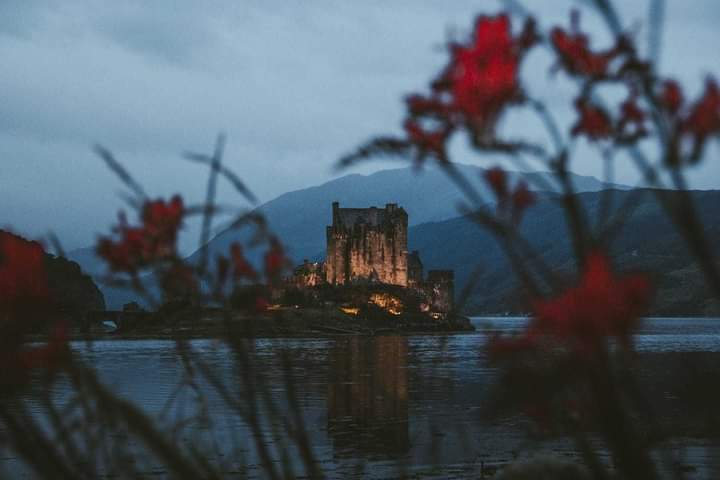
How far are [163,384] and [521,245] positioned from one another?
30.2 metres

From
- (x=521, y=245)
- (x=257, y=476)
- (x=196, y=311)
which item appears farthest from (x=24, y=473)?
(x=521, y=245)

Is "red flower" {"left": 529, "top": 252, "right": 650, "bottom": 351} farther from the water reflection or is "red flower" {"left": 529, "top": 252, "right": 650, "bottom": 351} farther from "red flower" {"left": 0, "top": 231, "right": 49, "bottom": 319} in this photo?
the water reflection

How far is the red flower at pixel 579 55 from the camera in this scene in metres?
2.11

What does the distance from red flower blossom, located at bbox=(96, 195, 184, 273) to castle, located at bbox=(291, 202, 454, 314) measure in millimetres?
112661

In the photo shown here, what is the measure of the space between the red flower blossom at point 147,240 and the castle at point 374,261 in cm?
11266

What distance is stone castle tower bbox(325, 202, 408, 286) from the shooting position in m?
117

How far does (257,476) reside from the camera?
476 inches

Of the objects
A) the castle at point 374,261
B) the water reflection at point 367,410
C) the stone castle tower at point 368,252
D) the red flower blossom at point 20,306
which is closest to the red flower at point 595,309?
the red flower blossom at point 20,306

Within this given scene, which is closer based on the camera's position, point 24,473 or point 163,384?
point 24,473

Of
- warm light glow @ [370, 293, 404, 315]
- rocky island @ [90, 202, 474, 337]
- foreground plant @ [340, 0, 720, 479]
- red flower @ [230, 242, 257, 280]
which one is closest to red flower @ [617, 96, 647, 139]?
foreground plant @ [340, 0, 720, 479]

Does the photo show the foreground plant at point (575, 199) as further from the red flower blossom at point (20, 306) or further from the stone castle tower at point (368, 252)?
the stone castle tower at point (368, 252)

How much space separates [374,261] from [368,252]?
1.38 meters

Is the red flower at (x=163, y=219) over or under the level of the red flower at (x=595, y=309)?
over

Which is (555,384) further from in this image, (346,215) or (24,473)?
(346,215)
